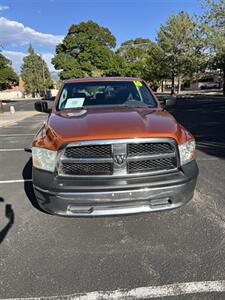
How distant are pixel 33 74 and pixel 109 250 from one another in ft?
276

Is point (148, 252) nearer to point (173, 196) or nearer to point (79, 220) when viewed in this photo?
point (173, 196)

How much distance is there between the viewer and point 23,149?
9531mm

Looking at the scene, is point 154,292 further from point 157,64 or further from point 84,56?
point 84,56

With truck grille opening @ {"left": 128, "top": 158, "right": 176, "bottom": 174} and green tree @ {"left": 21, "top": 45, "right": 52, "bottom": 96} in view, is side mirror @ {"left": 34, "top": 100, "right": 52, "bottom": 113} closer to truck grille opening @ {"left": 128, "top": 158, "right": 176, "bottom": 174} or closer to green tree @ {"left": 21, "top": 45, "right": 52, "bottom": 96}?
truck grille opening @ {"left": 128, "top": 158, "right": 176, "bottom": 174}

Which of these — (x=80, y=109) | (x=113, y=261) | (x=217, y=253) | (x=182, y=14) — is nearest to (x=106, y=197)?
(x=113, y=261)

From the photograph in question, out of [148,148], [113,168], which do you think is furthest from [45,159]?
[148,148]

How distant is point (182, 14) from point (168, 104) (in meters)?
41.5

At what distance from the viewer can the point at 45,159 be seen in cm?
367

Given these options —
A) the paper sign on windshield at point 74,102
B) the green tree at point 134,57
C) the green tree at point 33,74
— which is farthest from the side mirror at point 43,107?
the green tree at point 33,74

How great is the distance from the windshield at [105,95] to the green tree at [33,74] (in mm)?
77580

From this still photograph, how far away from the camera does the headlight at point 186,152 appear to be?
373 cm

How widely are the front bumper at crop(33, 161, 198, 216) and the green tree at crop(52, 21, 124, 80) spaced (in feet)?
179

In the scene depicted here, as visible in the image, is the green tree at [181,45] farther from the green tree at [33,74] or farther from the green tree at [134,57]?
the green tree at [33,74]

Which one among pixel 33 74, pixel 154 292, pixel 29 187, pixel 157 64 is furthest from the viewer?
pixel 33 74
